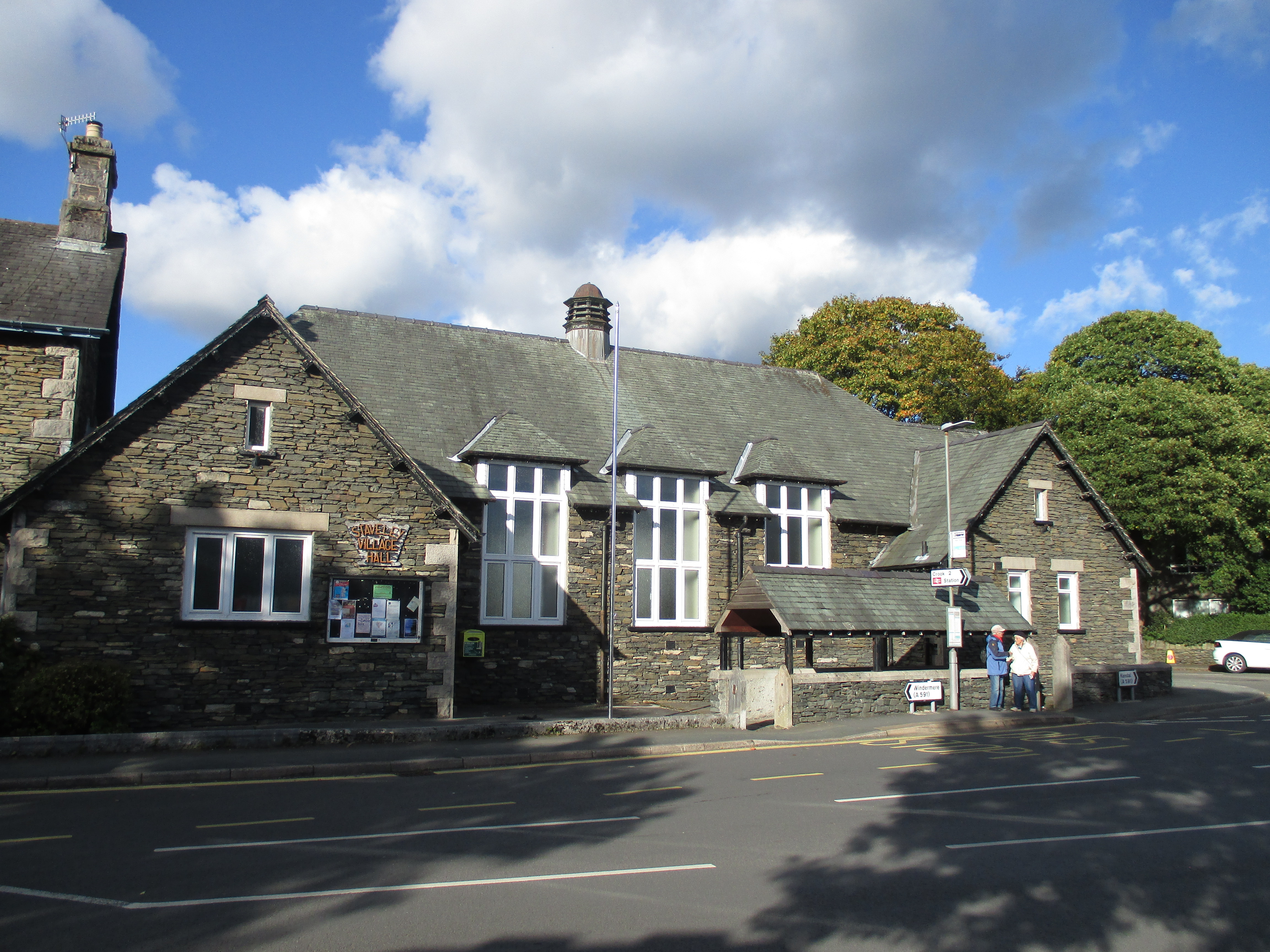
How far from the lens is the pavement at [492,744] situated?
12070 mm

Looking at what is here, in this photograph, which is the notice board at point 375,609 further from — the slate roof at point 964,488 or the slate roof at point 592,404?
the slate roof at point 964,488

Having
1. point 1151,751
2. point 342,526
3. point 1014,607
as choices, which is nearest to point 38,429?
point 342,526

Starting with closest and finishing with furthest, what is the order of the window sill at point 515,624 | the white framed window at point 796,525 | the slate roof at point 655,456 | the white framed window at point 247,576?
1. the white framed window at point 247,576
2. the window sill at point 515,624
3. the slate roof at point 655,456
4. the white framed window at point 796,525

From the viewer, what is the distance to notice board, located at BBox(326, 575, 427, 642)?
1681cm

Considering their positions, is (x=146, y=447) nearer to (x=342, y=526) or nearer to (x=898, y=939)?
(x=342, y=526)

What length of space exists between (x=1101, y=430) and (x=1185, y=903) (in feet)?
124

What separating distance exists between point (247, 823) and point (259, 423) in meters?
9.10

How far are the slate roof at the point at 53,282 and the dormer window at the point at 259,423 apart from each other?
3.18 m

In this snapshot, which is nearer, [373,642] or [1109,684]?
[373,642]

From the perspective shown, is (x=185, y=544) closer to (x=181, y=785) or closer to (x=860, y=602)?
(x=181, y=785)

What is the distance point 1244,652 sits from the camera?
34.8m

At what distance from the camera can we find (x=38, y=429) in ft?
56.6

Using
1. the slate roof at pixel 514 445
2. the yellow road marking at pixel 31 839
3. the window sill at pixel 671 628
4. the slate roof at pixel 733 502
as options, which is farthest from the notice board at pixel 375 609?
the slate roof at pixel 733 502

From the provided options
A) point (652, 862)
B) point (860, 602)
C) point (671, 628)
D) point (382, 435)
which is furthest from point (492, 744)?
point (860, 602)
